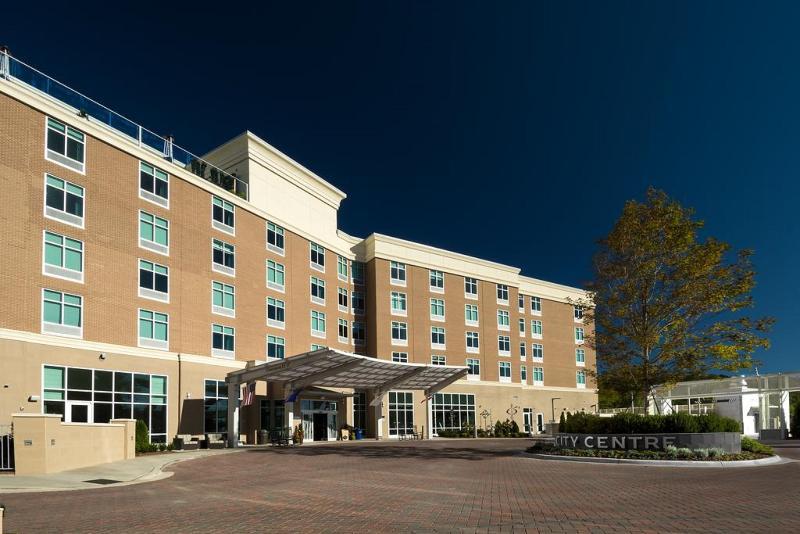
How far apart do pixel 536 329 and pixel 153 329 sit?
4637 cm

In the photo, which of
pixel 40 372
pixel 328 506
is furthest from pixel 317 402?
pixel 328 506

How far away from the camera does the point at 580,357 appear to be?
252ft

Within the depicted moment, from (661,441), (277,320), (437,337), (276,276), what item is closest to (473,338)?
(437,337)

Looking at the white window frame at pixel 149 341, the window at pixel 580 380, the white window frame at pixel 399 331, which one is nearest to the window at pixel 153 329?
the white window frame at pixel 149 341

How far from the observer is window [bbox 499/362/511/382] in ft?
217

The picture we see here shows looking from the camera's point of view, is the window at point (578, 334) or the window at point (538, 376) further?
the window at point (578, 334)

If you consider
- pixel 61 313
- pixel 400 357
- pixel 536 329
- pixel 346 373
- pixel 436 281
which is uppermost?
pixel 436 281

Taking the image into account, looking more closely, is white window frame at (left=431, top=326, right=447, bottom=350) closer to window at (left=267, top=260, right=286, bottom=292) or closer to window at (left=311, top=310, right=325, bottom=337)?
window at (left=311, top=310, right=325, bottom=337)

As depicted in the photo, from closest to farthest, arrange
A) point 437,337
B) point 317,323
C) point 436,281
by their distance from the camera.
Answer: point 317,323, point 437,337, point 436,281

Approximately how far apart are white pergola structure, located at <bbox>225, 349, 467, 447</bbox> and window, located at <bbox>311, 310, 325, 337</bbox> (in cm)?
421

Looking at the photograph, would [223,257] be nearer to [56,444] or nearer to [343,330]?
[343,330]

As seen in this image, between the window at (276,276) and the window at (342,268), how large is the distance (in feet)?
26.9

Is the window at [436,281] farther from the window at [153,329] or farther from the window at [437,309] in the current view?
the window at [153,329]

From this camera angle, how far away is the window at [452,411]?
5988 centimetres
